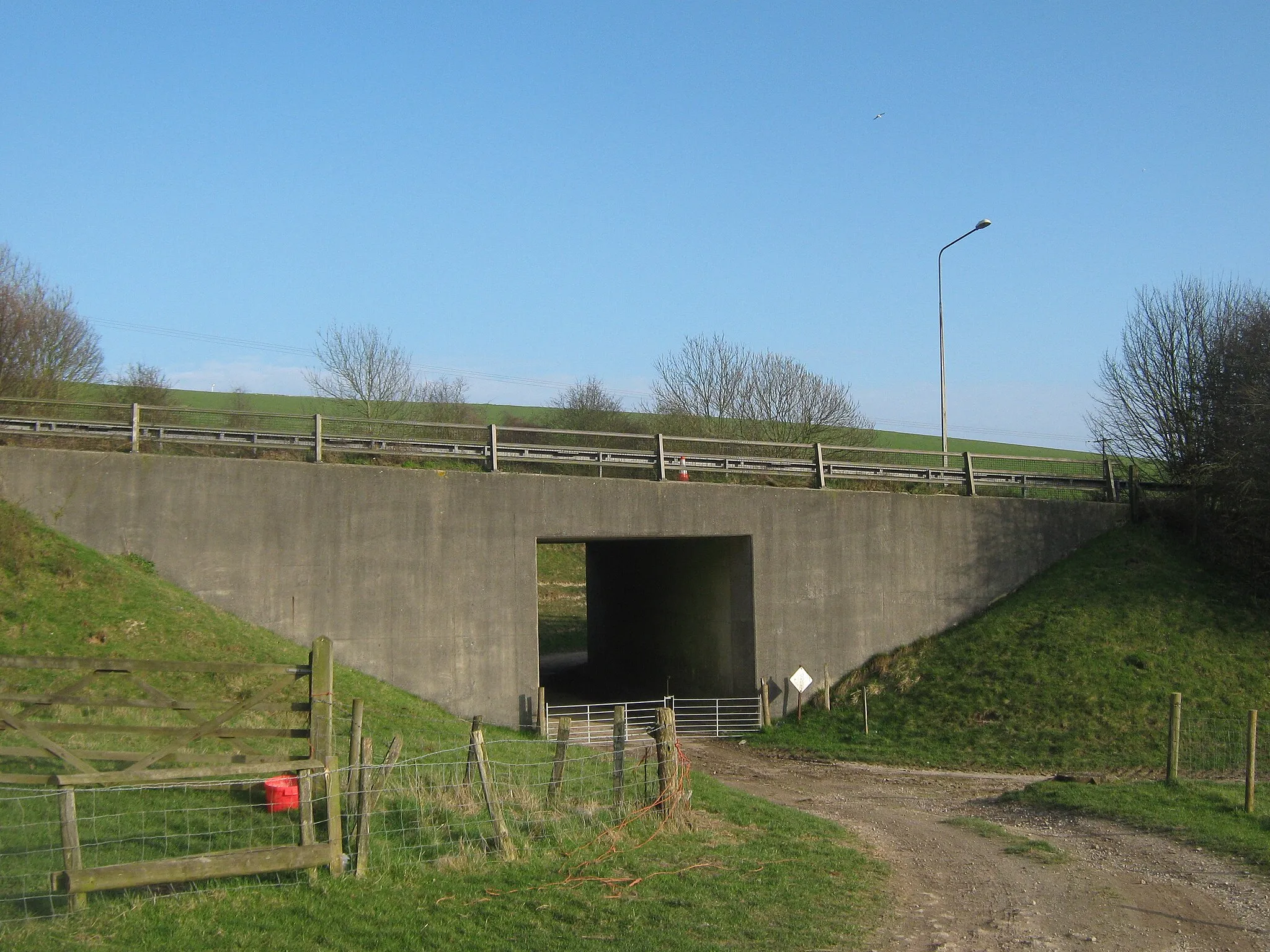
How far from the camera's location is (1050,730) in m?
20.4

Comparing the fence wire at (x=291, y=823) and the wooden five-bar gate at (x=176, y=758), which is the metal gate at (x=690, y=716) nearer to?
the fence wire at (x=291, y=823)

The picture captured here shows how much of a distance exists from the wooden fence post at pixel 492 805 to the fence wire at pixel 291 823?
13 centimetres

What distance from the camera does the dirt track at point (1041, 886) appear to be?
859 centimetres

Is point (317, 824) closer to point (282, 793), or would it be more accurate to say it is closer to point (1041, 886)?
point (282, 793)

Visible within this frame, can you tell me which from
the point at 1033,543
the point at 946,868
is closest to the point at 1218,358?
the point at 1033,543

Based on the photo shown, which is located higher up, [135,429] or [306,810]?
[135,429]

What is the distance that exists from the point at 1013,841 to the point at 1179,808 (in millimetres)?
2700

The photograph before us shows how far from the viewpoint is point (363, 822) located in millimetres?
8867

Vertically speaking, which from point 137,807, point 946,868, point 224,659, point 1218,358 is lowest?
point 946,868

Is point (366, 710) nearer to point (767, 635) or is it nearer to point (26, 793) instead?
point (26, 793)

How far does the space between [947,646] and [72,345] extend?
76.2ft

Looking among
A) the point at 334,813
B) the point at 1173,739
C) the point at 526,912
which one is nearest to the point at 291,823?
the point at 334,813

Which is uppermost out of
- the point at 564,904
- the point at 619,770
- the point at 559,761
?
the point at 559,761

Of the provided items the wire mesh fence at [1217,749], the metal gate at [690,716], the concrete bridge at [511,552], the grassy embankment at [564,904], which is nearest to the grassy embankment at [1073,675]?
the wire mesh fence at [1217,749]
